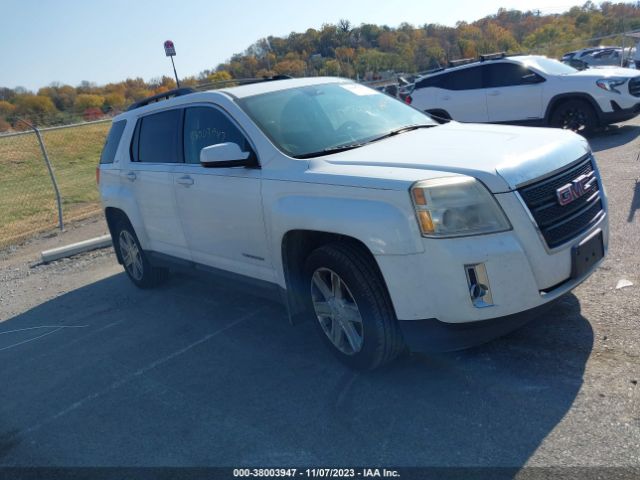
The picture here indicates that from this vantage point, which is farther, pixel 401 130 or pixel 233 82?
pixel 233 82

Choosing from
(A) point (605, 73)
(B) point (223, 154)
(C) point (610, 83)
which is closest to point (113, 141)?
(B) point (223, 154)

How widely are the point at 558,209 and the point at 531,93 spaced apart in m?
8.88

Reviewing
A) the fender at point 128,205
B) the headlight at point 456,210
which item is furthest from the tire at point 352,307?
the fender at point 128,205

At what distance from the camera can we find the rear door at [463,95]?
41.1 feet

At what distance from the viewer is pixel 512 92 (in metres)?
12.0

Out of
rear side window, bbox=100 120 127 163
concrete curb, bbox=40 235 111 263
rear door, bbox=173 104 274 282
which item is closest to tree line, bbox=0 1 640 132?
concrete curb, bbox=40 235 111 263

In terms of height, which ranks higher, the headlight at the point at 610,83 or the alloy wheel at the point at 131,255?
the headlight at the point at 610,83

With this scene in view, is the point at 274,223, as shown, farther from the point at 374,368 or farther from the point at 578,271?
the point at 578,271

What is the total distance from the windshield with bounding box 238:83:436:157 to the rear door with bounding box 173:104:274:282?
0.82 feet

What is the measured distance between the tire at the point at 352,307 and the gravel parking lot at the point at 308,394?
20cm

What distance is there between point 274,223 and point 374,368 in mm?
1201

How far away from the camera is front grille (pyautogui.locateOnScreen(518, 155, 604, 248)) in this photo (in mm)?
3432

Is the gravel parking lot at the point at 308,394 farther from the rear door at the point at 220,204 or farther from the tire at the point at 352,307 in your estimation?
the rear door at the point at 220,204

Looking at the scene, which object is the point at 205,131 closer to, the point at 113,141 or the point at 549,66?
the point at 113,141
